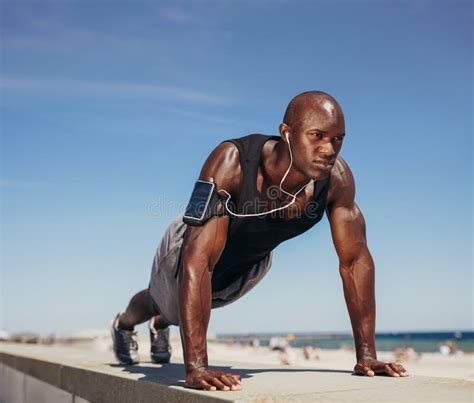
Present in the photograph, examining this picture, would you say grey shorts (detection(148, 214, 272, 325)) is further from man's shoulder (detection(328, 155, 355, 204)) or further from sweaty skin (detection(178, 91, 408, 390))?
man's shoulder (detection(328, 155, 355, 204))

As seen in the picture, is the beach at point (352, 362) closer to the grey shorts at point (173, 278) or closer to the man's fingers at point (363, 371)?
the grey shorts at point (173, 278)

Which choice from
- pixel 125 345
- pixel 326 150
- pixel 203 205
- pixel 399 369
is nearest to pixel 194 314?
pixel 203 205

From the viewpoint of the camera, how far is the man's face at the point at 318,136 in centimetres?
353

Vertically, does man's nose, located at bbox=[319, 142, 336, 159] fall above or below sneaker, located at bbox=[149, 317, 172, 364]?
above

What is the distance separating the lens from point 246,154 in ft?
12.5

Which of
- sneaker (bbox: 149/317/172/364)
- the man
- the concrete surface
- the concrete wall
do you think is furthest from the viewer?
sneaker (bbox: 149/317/172/364)

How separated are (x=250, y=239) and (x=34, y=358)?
12.2 feet

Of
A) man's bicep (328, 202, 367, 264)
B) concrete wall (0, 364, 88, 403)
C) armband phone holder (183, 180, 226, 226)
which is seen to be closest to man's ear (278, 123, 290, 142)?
armband phone holder (183, 180, 226, 226)

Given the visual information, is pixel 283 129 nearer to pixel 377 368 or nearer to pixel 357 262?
pixel 357 262

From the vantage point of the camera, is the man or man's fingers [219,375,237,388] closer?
man's fingers [219,375,237,388]

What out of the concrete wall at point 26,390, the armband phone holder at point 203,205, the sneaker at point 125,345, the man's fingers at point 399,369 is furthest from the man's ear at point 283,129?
the sneaker at point 125,345

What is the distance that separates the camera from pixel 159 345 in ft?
18.6

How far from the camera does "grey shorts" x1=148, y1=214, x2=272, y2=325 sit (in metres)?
4.36

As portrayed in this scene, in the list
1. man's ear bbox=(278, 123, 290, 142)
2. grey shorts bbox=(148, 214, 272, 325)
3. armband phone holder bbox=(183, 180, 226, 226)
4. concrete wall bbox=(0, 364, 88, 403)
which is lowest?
concrete wall bbox=(0, 364, 88, 403)
